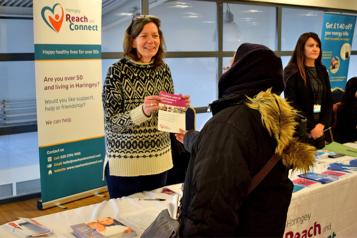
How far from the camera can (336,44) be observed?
6.80 meters

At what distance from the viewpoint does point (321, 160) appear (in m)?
2.92

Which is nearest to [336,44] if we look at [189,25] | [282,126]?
[189,25]

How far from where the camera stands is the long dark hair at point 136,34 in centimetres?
221

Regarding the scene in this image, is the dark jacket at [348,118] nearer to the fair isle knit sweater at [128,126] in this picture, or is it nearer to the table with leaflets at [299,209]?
the table with leaflets at [299,209]

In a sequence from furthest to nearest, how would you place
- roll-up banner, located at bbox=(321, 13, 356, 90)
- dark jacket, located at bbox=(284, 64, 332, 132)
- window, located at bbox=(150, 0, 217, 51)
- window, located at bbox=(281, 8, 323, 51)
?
window, located at bbox=(281, 8, 323, 51), roll-up banner, located at bbox=(321, 13, 356, 90), window, located at bbox=(150, 0, 217, 51), dark jacket, located at bbox=(284, 64, 332, 132)

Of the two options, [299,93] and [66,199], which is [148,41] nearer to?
[299,93]

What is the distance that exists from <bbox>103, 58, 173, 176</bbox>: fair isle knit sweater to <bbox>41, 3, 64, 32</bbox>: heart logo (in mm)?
2007

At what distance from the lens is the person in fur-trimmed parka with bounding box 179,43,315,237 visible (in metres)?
1.08

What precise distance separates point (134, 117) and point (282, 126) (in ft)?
3.34

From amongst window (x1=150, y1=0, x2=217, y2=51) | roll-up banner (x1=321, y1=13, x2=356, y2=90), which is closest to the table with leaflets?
window (x1=150, y1=0, x2=217, y2=51)

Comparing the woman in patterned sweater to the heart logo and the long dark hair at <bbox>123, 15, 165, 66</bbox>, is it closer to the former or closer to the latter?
the long dark hair at <bbox>123, 15, 165, 66</bbox>

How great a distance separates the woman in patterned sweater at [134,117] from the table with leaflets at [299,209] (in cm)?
13

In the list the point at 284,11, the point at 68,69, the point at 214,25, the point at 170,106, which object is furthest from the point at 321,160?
the point at 284,11

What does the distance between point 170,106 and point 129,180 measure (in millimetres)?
492
